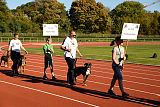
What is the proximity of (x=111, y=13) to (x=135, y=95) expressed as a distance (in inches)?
3976

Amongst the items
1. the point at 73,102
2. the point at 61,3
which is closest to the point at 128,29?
the point at 73,102

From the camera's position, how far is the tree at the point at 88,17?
A: 76.5m

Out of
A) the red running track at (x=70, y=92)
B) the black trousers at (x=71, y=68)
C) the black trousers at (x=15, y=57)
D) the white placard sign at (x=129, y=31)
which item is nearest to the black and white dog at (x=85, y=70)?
the black trousers at (x=71, y=68)

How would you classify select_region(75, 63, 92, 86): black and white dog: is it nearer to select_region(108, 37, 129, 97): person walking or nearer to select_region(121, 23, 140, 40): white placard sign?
select_region(121, 23, 140, 40): white placard sign

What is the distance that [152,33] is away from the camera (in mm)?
82250

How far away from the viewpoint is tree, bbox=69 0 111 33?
7650 cm

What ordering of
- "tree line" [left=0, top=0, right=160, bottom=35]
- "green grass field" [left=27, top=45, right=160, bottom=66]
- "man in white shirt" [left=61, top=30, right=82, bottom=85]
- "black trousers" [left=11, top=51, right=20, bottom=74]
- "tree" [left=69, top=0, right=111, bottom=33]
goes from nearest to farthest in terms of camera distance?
"man in white shirt" [left=61, top=30, right=82, bottom=85] < "black trousers" [left=11, top=51, right=20, bottom=74] < "green grass field" [left=27, top=45, right=160, bottom=66] < "tree line" [left=0, top=0, right=160, bottom=35] < "tree" [left=69, top=0, right=111, bottom=33]

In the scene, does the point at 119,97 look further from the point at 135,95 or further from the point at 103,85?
the point at 103,85

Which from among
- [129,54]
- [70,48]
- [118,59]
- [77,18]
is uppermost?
[77,18]

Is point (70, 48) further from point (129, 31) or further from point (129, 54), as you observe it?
point (129, 54)

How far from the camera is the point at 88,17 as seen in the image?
7700 centimetres

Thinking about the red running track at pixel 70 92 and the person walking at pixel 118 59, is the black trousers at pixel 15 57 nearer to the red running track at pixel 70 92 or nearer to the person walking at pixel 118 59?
the red running track at pixel 70 92

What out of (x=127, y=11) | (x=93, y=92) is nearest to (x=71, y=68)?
(x=93, y=92)

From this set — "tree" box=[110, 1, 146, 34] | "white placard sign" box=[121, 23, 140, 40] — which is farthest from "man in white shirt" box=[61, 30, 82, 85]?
"tree" box=[110, 1, 146, 34]
